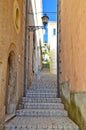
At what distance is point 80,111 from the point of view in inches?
164

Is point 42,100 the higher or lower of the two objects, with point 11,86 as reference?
lower

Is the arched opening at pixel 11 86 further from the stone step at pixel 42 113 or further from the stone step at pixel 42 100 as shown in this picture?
the stone step at pixel 42 100

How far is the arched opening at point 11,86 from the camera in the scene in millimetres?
5488

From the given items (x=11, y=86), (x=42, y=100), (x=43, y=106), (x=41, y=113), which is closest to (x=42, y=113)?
(x=41, y=113)

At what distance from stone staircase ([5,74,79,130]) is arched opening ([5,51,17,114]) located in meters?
0.31

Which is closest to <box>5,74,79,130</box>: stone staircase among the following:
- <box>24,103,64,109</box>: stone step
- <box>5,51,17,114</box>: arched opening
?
<box>24,103,64,109</box>: stone step

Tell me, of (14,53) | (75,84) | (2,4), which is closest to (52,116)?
(75,84)

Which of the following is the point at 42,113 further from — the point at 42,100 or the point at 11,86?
the point at 11,86

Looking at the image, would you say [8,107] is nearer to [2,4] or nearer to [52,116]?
[52,116]

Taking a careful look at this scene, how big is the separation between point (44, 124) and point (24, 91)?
261cm

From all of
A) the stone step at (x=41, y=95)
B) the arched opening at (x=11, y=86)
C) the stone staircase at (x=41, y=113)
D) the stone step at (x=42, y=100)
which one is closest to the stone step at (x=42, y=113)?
the stone staircase at (x=41, y=113)

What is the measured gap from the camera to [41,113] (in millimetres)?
5812

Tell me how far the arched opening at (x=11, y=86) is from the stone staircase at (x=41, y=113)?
31cm

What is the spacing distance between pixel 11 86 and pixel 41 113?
115 centimetres
